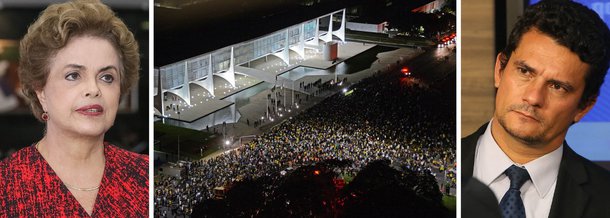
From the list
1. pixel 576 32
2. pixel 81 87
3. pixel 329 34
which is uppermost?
pixel 576 32

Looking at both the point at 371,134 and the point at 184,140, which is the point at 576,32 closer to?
the point at 371,134

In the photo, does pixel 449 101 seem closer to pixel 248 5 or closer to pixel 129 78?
pixel 248 5

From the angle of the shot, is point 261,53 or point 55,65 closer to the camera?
point 55,65

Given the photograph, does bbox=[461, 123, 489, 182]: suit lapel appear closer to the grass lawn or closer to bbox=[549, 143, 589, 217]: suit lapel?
bbox=[549, 143, 589, 217]: suit lapel

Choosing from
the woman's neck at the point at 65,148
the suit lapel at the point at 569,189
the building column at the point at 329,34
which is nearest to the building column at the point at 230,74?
the building column at the point at 329,34

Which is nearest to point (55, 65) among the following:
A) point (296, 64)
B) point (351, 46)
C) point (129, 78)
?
point (129, 78)

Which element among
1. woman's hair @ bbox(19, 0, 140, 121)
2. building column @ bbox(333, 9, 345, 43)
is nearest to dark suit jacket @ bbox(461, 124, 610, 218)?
building column @ bbox(333, 9, 345, 43)

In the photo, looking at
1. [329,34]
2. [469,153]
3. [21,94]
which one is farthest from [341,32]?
[21,94]
